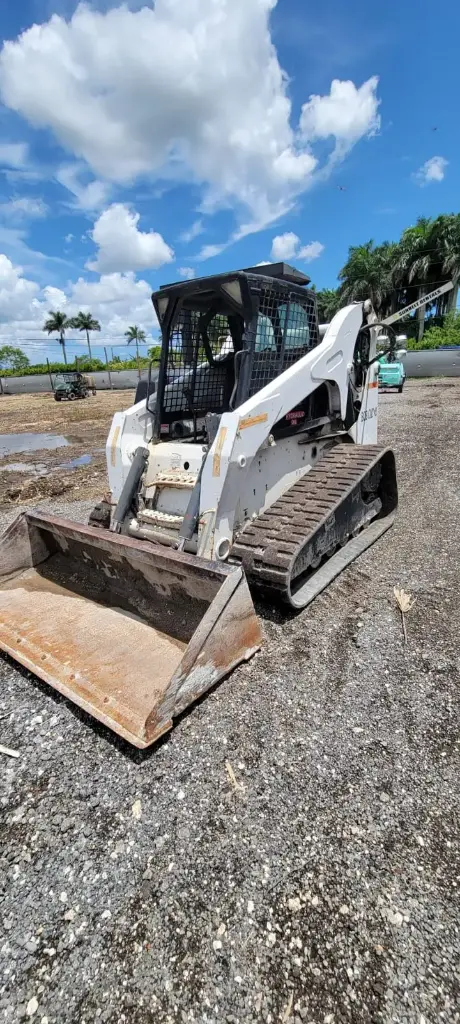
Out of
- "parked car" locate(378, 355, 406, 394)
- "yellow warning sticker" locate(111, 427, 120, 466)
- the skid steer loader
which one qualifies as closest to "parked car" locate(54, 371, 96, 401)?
"parked car" locate(378, 355, 406, 394)

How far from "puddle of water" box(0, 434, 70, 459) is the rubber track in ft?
29.5

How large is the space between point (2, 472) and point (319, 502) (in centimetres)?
742

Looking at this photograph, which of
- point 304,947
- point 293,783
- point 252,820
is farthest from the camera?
point 293,783

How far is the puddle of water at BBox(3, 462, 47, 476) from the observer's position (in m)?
9.19

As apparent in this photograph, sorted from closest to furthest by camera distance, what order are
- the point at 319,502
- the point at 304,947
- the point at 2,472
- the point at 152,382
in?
the point at 304,947, the point at 319,502, the point at 152,382, the point at 2,472

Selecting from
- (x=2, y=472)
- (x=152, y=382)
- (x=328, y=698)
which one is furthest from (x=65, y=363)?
(x=328, y=698)

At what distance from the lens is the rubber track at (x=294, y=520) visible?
3160 mm

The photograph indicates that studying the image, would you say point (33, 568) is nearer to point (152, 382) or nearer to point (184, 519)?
point (184, 519)

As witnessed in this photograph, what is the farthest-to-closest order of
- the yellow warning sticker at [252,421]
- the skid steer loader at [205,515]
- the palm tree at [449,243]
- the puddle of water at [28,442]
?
the palm tree at [449,243], the puddle of water at [28,442], the yellow warning sticker at [252,421], the skid steer loader at [205,515]

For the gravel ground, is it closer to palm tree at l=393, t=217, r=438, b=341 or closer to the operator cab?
the operator cab

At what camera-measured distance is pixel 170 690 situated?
7.32 ft

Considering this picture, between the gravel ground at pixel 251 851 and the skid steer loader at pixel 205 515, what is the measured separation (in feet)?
0.74

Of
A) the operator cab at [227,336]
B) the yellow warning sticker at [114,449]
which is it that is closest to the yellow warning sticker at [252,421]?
the operator cab at [227,336]

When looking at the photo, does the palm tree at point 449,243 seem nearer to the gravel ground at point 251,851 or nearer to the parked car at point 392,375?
the parked car at point 392,375
